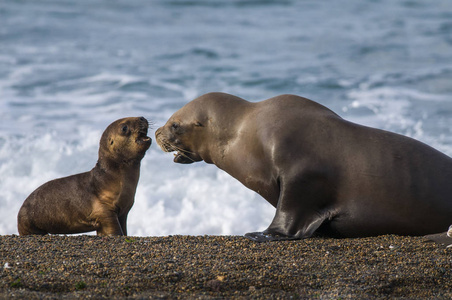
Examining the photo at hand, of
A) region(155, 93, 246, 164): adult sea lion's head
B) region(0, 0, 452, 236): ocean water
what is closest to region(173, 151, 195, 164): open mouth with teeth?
region(155, 93, 246, 164): adult sea lion's head

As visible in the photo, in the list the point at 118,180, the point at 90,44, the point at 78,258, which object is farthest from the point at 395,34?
the point at 78,258

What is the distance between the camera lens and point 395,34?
22.9m

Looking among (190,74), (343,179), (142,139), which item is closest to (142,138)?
(142,139)

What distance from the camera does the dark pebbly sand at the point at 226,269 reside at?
476 cm

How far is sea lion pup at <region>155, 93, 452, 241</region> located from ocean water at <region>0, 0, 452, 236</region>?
3120 millimetres

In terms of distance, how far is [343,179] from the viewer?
655cm

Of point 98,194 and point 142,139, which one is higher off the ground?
point 142,139

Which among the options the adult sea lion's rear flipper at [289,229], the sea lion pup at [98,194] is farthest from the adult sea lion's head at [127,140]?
the adult sea lion's rear flipper at [289,229]

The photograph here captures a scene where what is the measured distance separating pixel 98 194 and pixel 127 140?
65 cm

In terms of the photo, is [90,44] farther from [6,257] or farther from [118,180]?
[6,257]

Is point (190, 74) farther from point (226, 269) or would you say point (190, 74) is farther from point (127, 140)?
point (226, 269)

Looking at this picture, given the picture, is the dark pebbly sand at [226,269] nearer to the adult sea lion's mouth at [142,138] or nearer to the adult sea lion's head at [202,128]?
the adult sea lion's head at [202,128]

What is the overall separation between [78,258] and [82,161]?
6.79 metres

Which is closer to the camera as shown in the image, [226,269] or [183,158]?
[226,269]
